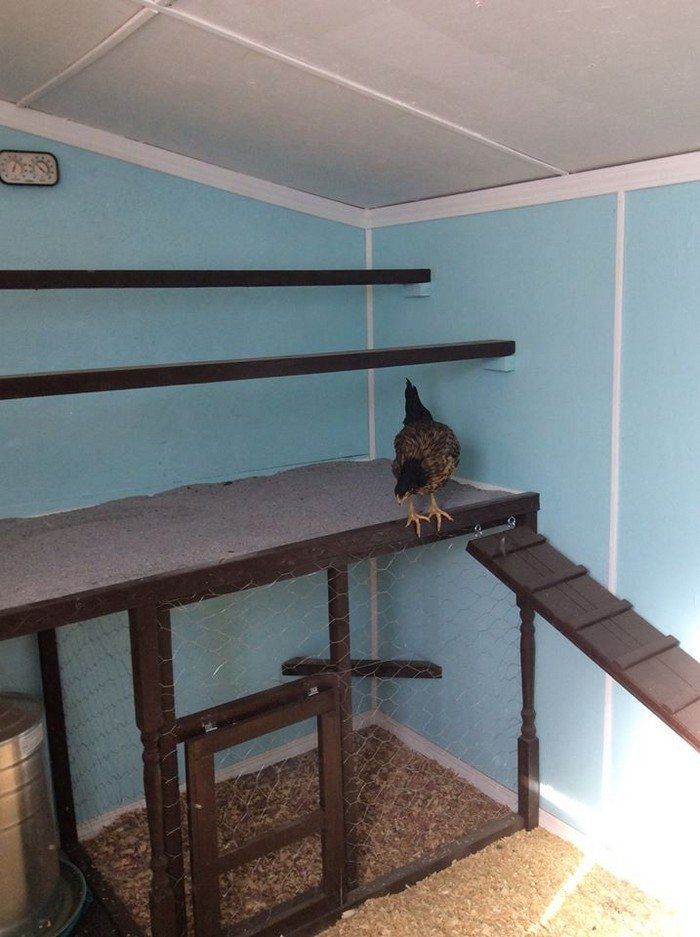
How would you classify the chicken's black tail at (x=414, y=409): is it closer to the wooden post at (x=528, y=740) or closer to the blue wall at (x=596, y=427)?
the blue wall at (x=596, y=427)

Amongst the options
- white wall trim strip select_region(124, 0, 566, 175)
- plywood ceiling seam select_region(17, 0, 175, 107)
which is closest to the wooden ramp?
white wall trim strip select_region(124, 0, 566, 175)

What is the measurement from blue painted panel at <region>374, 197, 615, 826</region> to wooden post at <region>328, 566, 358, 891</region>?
56cm

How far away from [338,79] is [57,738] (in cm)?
170

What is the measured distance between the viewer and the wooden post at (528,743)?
6.85 ft

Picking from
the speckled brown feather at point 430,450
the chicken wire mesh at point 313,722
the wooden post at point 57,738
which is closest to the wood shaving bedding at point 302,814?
the chicken wire mesh at point 313,722

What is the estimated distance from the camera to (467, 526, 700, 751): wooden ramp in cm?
161

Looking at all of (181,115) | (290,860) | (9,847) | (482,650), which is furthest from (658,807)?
(181,115)

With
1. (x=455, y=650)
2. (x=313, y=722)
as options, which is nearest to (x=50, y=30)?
(x=455, y=650)

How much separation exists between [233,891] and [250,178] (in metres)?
1.83

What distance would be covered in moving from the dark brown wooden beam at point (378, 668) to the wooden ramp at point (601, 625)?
593mm

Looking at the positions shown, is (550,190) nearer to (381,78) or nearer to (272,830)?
(381,78)

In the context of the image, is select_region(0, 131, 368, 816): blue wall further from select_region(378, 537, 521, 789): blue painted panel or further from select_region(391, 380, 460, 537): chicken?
select_region(391, 380, 460, 537): chicken

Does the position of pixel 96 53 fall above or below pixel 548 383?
above

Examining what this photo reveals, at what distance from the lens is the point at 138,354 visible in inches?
83.4
